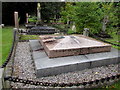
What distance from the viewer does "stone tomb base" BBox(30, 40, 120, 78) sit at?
4.11 m

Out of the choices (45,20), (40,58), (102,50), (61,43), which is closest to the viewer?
(40,58)

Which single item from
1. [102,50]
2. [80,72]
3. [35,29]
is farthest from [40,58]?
[35,29]

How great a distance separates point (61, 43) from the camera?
529 centimetres

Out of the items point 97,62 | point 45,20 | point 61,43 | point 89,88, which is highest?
point 45,20

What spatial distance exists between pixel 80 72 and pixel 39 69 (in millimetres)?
1600

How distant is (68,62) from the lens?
176 inches

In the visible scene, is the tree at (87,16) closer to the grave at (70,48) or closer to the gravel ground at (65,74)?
the grave at (70,48)

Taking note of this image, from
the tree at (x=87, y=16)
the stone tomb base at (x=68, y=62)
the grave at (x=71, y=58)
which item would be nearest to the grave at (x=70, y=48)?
the grave at (x=71, y=58)

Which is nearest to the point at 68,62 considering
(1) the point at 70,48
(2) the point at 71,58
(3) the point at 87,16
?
(2) the point at 71,58

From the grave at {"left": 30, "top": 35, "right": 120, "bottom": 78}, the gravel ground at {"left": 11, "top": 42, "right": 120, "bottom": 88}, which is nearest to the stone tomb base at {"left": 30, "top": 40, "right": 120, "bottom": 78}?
the grave at {"left": 30, "top": 35, "right": 120, "bottom": 78}

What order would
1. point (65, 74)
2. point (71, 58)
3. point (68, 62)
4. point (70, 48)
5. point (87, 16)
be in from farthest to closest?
point (87, 16), point (70, 48), point (71, 58), point (68, 62), point (65, 74)

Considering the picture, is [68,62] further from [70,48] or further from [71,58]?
[70,48]

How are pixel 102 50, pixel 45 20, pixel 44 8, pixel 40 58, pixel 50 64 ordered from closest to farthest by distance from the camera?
pixel 50 64, pixel 40 58, pixel 102 50, pixel 44 8, pixel 45 20

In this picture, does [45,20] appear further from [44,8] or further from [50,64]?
[50,64]
